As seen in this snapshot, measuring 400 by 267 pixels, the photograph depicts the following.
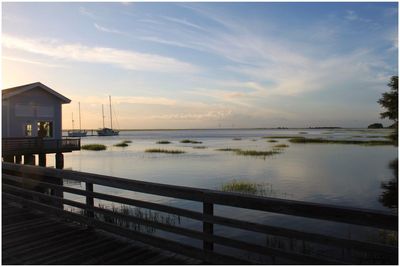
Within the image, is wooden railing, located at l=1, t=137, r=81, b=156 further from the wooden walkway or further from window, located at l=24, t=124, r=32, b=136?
the wooden walkway

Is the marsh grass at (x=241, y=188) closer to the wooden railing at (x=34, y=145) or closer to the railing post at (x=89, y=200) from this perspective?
the railing post at (x=89, y=200)

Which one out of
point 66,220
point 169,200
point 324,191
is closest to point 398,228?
point 66,220

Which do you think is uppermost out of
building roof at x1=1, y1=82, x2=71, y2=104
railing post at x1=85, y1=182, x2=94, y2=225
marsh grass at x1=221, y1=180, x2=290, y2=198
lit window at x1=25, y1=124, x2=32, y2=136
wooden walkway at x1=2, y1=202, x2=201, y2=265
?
building roof at x1=1, y1=82, x2=71, y2=104

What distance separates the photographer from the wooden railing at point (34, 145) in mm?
25578

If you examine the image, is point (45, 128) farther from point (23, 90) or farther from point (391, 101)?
point (391, 101)

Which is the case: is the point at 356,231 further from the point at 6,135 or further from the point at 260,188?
the point at 6,135

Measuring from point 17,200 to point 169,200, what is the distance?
365 inches

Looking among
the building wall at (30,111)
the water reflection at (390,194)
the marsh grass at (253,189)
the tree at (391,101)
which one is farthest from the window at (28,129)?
the tree at (391,101)

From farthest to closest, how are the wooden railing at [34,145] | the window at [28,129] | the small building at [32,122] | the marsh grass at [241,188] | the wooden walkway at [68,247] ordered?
the window at [28,129] < the small building at [32,122] < the wooden railing at [34,145] < the marsh grass at [241,188] < the wooden walkway at [68,247]

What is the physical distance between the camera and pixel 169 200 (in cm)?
1803

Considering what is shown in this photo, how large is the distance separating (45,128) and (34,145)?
11.1ft

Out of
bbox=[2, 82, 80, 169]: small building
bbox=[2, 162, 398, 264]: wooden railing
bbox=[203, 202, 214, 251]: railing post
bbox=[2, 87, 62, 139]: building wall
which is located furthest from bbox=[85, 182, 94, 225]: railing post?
bbox=[2, 87, 62, 139]: building wall

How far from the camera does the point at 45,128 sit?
3036 cm

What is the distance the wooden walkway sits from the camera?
5.63 meters
